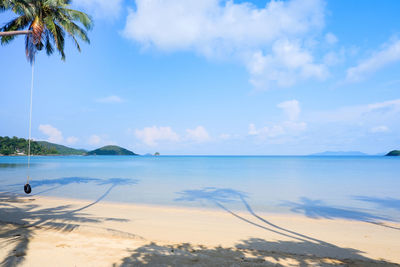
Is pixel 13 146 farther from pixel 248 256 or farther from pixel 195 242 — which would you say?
pixel 248 256

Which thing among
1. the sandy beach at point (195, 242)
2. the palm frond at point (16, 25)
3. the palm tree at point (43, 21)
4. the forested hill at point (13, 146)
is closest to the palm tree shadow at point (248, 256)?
the sandy beach at point (195, 242)

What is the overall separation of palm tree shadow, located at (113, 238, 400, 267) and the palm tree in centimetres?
914

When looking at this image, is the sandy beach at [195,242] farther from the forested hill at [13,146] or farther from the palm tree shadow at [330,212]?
the forested hill at [13,146]

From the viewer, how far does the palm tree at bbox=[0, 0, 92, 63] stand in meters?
9.97

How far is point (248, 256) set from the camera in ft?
16.5

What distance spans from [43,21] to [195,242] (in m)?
12.3

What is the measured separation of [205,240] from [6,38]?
1521 cm

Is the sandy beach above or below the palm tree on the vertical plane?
below

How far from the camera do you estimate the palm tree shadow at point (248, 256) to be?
4.56m

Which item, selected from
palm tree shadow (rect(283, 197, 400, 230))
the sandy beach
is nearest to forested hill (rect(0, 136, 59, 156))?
the sandy beach

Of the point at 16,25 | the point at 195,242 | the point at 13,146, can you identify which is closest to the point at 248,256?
the point at 195,242

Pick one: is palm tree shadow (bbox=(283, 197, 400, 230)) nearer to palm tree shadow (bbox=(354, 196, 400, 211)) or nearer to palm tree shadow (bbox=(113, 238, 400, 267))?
palm tree shadow (bbox=(354, 196, 400, 211))

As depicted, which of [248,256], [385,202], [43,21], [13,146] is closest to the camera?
[248,256]

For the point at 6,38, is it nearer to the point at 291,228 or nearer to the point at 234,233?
the point at 234,233
